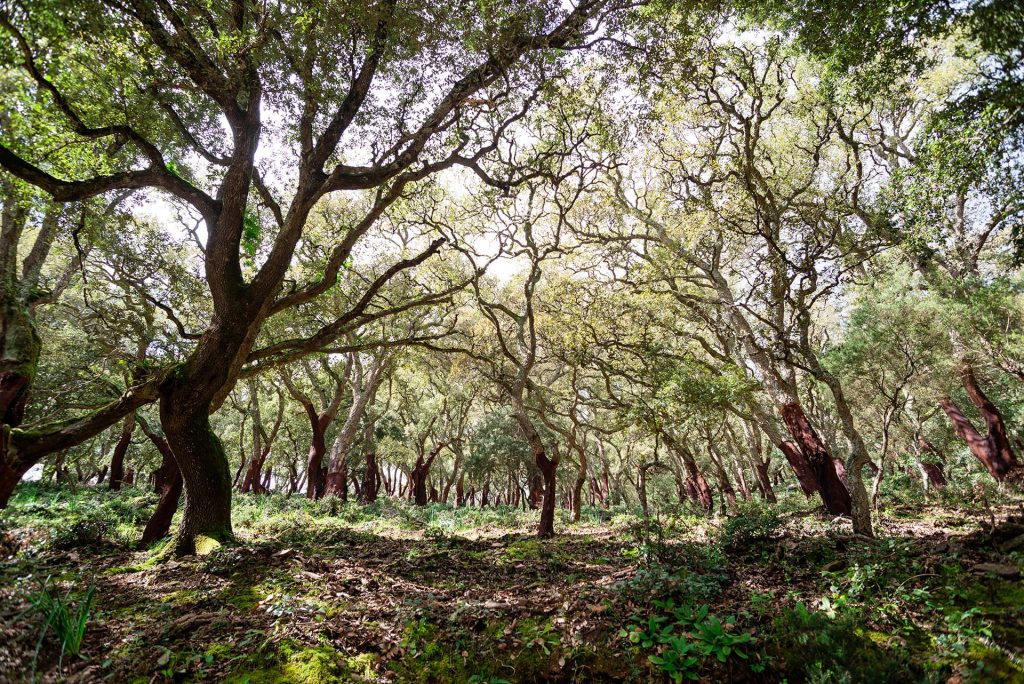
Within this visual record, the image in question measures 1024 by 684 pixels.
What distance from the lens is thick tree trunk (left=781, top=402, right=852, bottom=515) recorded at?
1116 centimetres

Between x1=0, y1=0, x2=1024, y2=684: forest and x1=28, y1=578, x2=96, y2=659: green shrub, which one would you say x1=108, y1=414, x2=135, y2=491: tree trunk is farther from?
x1=28, y1=578, x2=96, y2=659: green shrub

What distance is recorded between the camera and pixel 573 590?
603 centimetres

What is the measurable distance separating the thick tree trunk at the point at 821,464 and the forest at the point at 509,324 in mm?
83

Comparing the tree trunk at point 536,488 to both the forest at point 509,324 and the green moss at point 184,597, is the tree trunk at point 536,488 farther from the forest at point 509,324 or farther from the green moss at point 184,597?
the green moss at point 184,597

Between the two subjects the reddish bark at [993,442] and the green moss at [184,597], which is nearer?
the green moss at [184,597]

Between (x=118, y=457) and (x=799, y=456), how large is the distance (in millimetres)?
24051

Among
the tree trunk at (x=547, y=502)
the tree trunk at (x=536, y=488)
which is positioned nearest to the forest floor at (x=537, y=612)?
the tree trunk at (x=547, y=502)

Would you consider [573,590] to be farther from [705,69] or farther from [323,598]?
[705,69]

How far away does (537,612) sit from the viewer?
17.0 ft

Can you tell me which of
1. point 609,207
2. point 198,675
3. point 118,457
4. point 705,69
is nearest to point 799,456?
point 609,207

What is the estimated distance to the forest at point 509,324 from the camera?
4.14m

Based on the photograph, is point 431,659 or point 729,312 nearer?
point 431,659

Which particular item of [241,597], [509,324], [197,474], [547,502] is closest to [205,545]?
[197,474]

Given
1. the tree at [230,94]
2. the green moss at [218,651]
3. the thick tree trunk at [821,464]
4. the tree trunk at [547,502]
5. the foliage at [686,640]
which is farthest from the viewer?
the tree trunk at [547,502]
